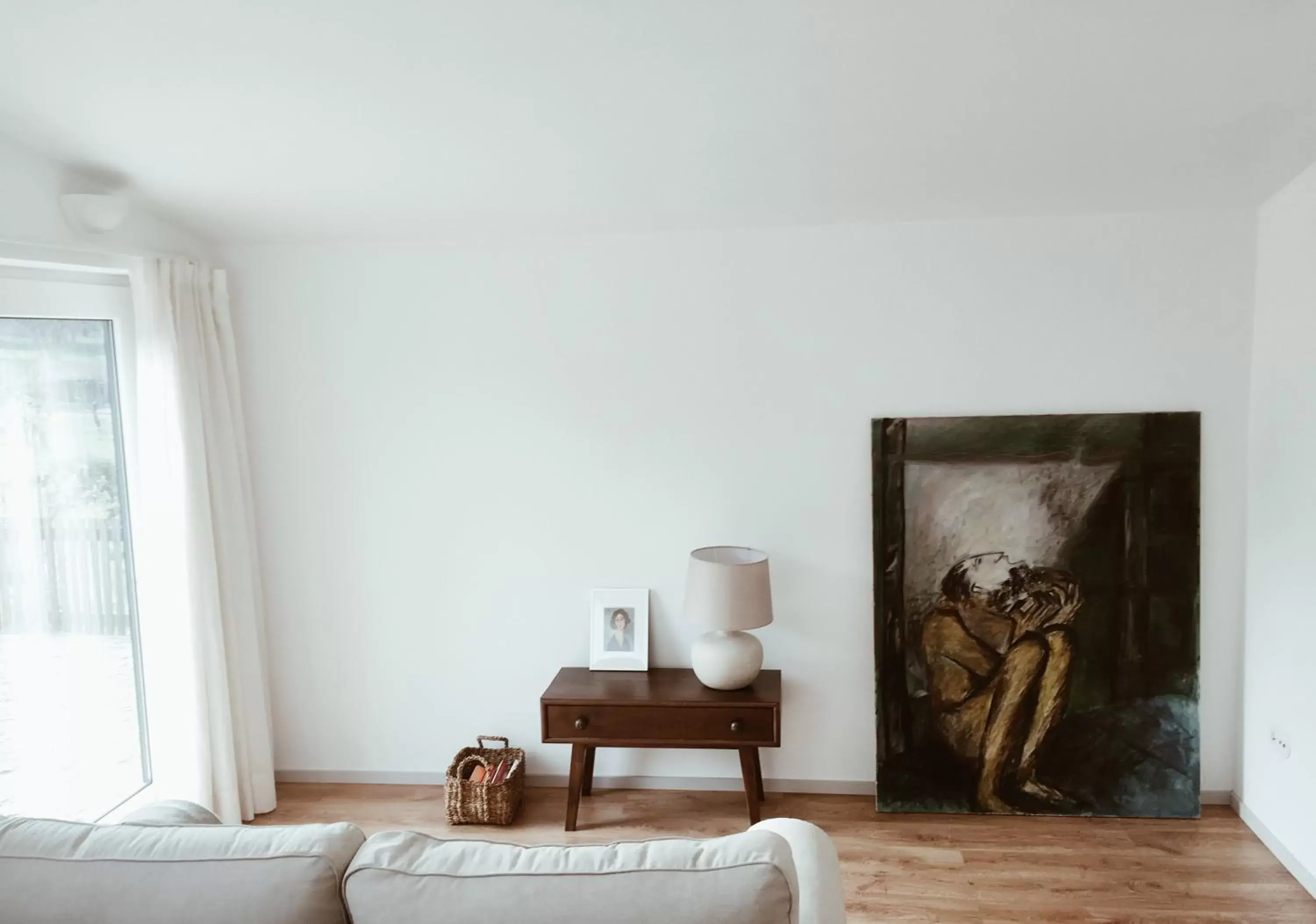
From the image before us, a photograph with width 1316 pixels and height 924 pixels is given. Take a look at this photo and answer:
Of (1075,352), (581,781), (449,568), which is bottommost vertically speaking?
(581,781)

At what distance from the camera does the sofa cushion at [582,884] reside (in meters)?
1.31

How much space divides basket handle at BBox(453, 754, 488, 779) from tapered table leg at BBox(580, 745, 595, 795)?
1.25ft

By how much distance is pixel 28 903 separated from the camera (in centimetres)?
140

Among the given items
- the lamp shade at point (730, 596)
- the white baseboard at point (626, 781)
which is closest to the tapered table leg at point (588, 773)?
the white baseboard at point (626, 781)

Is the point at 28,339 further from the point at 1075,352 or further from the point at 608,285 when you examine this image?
the point at 1075,352

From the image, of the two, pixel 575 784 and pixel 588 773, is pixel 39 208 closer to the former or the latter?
pixel 575 784

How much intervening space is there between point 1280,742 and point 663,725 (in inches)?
81.1

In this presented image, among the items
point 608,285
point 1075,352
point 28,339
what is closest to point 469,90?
point 608,285

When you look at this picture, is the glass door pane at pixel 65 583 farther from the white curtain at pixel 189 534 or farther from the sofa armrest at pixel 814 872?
the sofa armrest at pixel 814 872

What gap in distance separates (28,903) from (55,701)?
1.67 meters

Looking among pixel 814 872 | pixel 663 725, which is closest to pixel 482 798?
pixel 663 725

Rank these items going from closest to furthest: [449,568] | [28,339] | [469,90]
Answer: [469,90]
[28,339]
[449,568]

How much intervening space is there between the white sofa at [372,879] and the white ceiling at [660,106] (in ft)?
5.89

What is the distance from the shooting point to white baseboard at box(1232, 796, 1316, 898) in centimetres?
270
